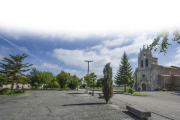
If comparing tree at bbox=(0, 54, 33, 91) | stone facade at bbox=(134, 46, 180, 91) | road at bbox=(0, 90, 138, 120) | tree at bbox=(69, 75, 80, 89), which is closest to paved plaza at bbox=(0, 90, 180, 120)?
road at bbox=(0, 90, 138, 120)

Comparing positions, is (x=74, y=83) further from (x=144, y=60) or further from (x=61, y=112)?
(x=61, y=112)

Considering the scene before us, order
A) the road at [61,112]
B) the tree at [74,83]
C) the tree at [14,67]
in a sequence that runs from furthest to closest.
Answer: the tree at [74,83] → the tree at [14,67] → the road at [61,112]

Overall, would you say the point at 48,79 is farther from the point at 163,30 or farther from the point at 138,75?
the point at 163,30

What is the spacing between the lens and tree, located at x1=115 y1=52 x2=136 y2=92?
35.8m

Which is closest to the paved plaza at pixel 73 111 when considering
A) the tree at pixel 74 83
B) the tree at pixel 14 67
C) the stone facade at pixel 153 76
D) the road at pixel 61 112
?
the road at pixel 61 112

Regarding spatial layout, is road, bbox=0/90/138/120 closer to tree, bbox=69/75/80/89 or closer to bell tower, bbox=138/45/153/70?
tree, bbox=69/75/80/89

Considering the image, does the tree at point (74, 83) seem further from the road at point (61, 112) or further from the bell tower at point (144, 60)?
the road at point (61, 112)

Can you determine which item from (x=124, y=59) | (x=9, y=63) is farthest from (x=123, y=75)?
(x=9, y=63)

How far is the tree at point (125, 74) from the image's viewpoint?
35.8 metres

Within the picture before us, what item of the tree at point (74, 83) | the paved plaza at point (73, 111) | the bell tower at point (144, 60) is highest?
the bell tower at point (144, 60)

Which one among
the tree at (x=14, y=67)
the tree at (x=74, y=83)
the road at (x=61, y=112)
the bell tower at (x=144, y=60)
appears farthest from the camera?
the tree at (x=74, y=83)

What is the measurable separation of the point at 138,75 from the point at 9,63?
1848 inches

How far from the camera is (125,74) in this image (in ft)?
120

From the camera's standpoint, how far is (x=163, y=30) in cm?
479
